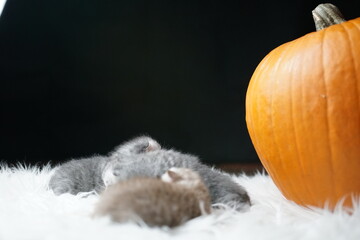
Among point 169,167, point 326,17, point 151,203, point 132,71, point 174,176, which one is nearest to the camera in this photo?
point 151,203

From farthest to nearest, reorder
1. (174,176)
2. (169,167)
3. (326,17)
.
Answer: (326,17), (169,167), (174,176)

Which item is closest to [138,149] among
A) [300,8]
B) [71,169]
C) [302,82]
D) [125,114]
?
[71,169]

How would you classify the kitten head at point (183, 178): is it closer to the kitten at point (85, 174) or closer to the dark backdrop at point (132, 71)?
the kitten at point (85, 174)

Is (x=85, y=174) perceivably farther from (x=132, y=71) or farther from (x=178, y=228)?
(x=132, y=71)

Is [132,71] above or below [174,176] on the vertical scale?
above

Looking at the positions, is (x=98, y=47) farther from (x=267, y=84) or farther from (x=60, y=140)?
(x=267, y=84)

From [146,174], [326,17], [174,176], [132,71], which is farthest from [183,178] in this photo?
[132,71]
